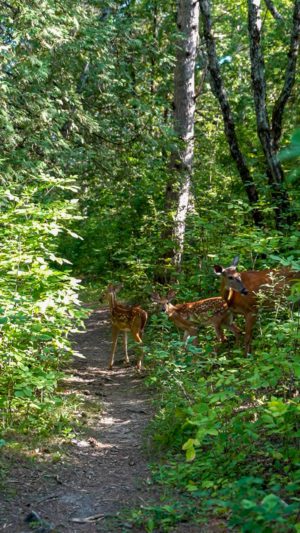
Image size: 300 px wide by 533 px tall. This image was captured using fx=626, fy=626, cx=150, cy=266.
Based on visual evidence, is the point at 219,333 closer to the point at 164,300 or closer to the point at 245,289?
the point at 245,289

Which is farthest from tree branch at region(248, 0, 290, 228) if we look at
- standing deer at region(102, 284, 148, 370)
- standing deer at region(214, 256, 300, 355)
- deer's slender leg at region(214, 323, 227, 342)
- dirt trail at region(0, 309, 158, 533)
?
dirt trail at region(0, 309, 158, 533)

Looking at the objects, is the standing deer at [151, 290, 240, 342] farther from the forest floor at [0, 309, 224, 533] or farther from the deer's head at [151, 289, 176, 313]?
the forest floor at [0, 309, 224, 533]

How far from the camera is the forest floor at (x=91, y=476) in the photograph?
5.04m

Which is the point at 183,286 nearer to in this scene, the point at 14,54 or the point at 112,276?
the point at 112,276

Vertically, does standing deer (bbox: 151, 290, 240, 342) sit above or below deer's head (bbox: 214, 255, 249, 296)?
below

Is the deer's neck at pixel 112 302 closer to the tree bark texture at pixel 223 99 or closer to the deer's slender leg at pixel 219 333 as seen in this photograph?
the deer's slender leg at pixel 219 333

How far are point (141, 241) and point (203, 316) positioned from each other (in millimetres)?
3969

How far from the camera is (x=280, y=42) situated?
16.9m

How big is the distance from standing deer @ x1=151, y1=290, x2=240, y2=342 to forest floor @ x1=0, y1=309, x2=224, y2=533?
1.46m

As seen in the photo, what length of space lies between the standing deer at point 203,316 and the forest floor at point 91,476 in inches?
57.3

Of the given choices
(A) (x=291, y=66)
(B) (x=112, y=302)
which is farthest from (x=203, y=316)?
(A) (x=291, y=66)

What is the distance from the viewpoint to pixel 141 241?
515 inches

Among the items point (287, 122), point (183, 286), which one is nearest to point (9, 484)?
point (183, 286)

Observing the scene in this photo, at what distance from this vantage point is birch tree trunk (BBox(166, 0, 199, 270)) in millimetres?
13242
